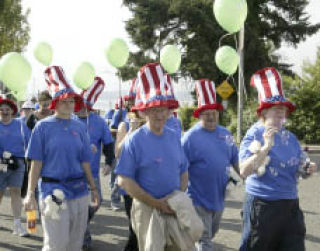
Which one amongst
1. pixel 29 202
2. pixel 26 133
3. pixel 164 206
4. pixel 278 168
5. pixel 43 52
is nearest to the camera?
pixel 164 206

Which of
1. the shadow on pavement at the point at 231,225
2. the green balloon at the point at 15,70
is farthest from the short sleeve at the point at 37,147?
the shadow on pavement at the point at 231,225

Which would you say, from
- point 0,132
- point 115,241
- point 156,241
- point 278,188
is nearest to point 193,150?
point 278,188

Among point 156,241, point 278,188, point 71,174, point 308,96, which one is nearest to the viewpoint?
point 156,241

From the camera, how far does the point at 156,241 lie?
3.30m

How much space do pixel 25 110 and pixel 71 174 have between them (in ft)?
13.5

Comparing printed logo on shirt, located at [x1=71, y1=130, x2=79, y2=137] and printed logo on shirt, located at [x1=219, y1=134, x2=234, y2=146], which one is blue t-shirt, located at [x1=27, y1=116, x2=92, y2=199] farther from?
printed logo on shirt, located at [x1=219, y1=134, x2=234, y2=146]

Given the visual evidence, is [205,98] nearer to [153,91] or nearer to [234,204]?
[153,91]

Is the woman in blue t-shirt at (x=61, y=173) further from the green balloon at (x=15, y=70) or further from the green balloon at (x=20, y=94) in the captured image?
the green balloon at (x=20, y=94)

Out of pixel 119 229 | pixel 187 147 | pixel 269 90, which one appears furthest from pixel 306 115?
pixel 269 90

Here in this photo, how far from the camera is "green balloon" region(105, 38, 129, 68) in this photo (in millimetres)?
8234

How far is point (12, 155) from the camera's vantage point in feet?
20.9

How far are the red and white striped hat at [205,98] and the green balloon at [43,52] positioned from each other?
4.81m

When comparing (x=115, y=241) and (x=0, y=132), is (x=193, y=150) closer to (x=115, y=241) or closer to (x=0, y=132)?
(x=115, y=241)

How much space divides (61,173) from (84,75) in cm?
376
